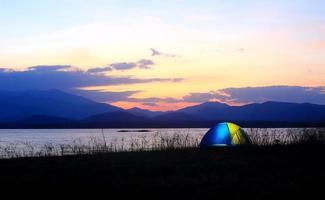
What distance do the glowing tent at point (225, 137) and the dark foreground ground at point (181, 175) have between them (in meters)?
5.32

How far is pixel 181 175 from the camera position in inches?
513

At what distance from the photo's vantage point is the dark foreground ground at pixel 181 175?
34.7 ft

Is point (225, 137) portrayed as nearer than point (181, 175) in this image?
No

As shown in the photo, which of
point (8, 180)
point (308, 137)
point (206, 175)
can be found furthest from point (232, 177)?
point (308, 137)

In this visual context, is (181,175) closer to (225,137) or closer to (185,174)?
(185,174)

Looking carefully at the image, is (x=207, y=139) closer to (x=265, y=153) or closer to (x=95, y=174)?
(x=265, y=153)

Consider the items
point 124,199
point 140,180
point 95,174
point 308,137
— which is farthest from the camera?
point 308,137

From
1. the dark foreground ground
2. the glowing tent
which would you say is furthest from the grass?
the glowing tent

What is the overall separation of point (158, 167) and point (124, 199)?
4.79 metres

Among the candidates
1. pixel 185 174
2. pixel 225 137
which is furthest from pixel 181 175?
pixel 225 137

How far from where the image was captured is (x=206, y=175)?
12.9 m

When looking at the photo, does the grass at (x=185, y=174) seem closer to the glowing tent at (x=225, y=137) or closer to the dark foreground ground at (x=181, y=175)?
the dark foreground ground at (x=181, y=175)

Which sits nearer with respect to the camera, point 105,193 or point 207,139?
point 105,193

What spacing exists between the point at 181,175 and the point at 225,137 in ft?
39.5
